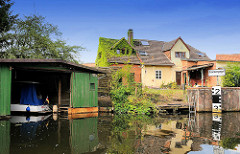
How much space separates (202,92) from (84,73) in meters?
10.8

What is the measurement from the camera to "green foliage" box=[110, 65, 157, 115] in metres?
17.5

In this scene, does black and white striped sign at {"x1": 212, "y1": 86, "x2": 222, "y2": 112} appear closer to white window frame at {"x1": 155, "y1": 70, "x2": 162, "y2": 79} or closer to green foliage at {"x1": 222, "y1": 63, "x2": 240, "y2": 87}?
green foliage at {"x1": 222, "y1": 63, "x2": 240, "y2": 87}

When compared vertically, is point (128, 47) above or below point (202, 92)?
above

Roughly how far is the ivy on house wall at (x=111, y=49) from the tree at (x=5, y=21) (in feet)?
40.9

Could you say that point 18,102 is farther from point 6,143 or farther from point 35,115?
point 6,143

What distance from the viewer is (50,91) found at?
67.2 feet

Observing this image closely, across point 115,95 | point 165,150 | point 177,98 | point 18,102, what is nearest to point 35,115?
point 18,102

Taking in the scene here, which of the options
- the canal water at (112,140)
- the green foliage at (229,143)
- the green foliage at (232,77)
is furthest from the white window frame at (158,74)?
the green foliage at (229,143)

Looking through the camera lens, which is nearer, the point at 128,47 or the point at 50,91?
the point at 50,91

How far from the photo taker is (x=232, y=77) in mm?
25969

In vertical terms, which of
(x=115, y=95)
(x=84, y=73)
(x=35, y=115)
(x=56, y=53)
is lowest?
(x=35, y=115)

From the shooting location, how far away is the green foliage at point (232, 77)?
25.5 metres

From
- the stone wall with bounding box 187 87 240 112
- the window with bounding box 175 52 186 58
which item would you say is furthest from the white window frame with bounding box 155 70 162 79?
the stone wall with bounding box 187 87 240 112

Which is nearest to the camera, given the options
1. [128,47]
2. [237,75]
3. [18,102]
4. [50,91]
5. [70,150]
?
[70,150]
